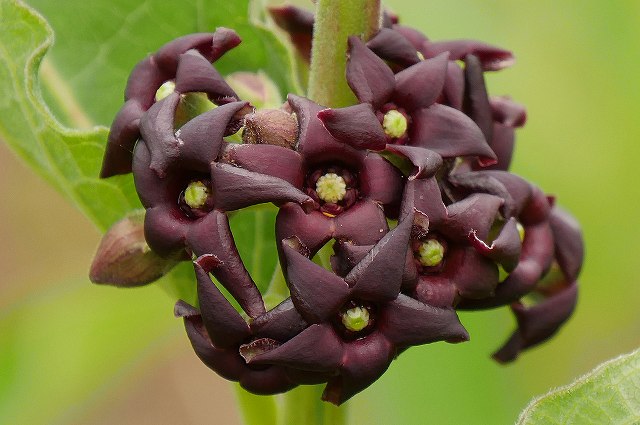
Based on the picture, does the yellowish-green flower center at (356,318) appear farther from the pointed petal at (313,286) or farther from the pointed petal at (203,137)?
the pointed petal at (203,137)

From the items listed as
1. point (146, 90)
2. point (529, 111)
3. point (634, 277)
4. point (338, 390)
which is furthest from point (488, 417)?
point (146, 90)

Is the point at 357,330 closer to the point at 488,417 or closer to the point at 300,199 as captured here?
the point at 300,199

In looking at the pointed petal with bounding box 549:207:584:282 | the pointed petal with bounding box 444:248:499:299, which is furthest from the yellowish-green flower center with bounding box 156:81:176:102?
the pointed petal with bounding box 549:207:584:282

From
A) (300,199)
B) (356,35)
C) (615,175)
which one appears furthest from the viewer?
(615,175)

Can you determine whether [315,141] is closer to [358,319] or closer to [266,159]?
[266,159]

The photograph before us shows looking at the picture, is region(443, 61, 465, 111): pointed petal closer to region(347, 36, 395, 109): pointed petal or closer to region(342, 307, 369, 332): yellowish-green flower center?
region(347, 36, 395, 109): pointed petal

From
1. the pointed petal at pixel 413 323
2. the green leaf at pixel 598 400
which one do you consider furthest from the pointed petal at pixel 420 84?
the green leaf at pixel 598 400

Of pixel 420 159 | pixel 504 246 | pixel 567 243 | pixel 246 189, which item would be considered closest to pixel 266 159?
pixel 246 189
